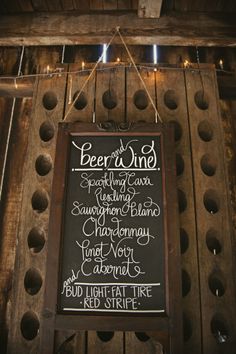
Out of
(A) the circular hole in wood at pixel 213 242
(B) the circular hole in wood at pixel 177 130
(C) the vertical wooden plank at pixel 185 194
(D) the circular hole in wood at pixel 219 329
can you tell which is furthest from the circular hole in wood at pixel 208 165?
(D) the circular hole in wood at pixel 219 329

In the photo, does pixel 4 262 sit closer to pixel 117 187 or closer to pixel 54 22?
pixel 117 187

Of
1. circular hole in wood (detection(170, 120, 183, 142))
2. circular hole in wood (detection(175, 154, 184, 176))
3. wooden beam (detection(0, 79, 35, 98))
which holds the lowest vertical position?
circular hole in wood (detection(175, 154, 184, 176))

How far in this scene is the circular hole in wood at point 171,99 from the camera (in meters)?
3.55

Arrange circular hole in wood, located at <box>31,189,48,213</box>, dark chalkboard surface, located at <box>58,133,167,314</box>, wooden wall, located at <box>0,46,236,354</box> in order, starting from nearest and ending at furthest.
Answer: dark chalkboard surface, located at <box>58,133,167,314</box>
wooden wall, located at <box>0,46,236,354</box>
circular hole in wood, located at <box>31,189,48,213</box>

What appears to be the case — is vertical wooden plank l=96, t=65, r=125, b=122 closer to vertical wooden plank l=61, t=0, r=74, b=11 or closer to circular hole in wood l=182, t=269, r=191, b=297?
vertical wooden plank l=61, t=0, r=74, b=11

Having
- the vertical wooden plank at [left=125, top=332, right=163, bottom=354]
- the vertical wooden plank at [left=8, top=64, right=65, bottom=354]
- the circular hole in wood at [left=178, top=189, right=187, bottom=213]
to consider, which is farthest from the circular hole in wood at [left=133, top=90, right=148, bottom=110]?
the vertical wooden plank at [left=125, top=332, right=163, bottom=354]

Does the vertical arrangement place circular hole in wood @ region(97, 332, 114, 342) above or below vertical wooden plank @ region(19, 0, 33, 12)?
below

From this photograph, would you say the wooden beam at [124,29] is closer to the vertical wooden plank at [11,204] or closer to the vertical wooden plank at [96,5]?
the vertical wooden plank at [96,5]

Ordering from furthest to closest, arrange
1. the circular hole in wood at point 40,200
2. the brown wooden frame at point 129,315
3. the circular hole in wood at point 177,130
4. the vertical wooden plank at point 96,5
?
the vertical wooden plank at point 96,5
the circular hole in wood at point 177,130
the circular hole in wood at point 40,200
the brown wooden frame at point 129,315

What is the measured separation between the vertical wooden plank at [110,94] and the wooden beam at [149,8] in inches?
23.0

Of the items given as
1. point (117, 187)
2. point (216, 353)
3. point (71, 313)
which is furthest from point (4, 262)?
point (216, 353)

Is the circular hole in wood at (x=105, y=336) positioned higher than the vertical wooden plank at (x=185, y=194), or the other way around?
the vertical wooden plank at (x=185, y=194)

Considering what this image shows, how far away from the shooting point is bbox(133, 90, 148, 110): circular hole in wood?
3.55 metres

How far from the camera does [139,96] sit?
A: 359 centimetres
